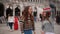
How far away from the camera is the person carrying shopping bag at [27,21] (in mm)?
1618

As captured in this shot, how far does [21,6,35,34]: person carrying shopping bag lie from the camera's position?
1.62 metres

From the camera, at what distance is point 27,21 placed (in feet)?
5.36

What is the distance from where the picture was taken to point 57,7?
1661 millimetres

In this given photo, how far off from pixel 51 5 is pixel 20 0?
0.33 meters

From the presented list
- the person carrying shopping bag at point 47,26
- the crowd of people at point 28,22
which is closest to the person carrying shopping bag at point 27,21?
the crowd of people at point 28,22

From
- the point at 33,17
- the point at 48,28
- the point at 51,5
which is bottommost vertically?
the point at 48,28

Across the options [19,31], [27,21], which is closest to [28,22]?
[27,21]

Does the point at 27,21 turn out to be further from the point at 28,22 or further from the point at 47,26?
the point at 47,26

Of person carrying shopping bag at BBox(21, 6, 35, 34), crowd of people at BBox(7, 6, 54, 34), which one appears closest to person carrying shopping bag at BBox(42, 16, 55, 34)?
crowd of people at BBox(7, 6, 54, 34)

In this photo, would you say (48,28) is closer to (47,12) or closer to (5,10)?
(47,12)

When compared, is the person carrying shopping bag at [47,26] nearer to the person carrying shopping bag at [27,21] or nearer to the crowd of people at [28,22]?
the crowd of people at [28,22]

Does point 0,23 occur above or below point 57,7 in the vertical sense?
below

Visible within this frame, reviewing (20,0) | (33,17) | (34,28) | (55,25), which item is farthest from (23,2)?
(55,25)

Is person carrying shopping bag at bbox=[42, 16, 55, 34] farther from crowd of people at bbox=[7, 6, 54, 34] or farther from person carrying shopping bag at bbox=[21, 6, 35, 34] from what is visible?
person carrying shopping bag at bbox=[21, 6, 35, 34]
